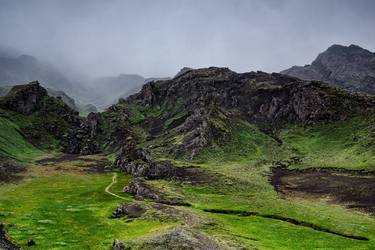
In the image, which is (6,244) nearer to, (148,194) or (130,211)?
(130,211)

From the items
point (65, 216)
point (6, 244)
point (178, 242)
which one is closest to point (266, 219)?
point (178, 242)

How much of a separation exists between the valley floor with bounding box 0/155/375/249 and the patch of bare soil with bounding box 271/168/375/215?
1.73 meters

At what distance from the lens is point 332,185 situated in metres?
152

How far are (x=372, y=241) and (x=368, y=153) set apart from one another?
412ft

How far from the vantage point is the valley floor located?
257ft

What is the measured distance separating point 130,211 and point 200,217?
1816cm

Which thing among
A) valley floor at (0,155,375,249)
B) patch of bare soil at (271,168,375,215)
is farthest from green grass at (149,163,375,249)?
patch of bare soil at (271,168,375,215)

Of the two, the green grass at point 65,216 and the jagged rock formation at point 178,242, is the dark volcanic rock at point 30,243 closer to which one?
the green grass at point 65,216

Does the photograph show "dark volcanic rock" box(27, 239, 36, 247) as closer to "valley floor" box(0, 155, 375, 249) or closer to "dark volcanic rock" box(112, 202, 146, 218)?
"valley floor" box(0, 155, 375, 249)

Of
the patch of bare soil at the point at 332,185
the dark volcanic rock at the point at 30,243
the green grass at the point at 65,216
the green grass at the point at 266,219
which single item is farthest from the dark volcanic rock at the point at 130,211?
the patch of bare soil at the point at 332,185

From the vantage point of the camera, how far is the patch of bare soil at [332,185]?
416 feet

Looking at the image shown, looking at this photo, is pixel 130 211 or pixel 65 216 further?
pixel 65 216

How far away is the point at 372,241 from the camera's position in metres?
78.6

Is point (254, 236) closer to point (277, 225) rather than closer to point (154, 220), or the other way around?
point (277, 225)
